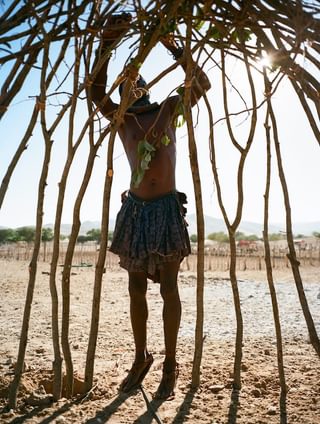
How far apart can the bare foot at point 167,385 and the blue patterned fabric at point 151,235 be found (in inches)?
20.3

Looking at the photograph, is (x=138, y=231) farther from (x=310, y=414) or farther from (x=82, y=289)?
(x=82, y=289)

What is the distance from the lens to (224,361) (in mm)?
2713

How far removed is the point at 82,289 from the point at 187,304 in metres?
2.88

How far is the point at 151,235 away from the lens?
2254 mm

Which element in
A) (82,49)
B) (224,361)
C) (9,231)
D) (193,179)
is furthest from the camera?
(9,231)

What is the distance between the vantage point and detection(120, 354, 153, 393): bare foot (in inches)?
84.8

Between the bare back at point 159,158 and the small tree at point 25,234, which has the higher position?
the bare back at point 159,158

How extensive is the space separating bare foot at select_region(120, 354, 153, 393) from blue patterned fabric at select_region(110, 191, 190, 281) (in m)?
0.47

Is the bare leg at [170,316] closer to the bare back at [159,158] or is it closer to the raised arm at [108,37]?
the bare back at [159,158]

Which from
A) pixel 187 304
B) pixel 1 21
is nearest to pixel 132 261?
pixel 1 21

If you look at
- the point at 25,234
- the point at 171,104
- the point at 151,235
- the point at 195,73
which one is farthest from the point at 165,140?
the point at 25,234

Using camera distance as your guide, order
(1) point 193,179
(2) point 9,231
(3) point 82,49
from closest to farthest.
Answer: (3) point 82,49
(1) point 193,179
(2) point 9,231

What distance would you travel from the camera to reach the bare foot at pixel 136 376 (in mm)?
2154

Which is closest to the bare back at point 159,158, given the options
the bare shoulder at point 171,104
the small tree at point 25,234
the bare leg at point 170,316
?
the bare shoulder at point 171,104
